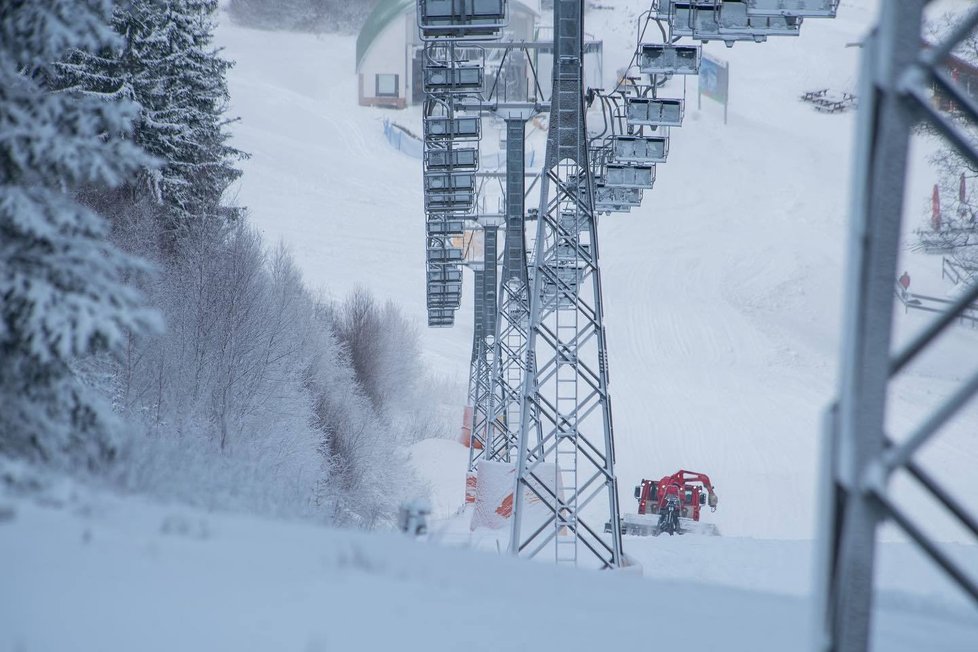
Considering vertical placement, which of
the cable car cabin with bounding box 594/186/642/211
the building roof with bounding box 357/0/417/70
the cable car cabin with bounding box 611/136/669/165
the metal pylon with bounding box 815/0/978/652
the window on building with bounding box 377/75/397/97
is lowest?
the metal pylon with bounding box 815/0/978/652

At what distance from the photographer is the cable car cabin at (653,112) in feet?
55.4

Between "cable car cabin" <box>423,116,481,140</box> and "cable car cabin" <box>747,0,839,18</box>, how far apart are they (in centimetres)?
902

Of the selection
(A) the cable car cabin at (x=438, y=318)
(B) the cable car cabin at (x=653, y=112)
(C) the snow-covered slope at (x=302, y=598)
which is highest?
(B) the cable car cabin at (x=653, y=112)

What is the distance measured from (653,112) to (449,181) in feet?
22.2

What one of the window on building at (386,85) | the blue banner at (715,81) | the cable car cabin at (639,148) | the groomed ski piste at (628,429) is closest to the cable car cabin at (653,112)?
the cable car cabin at (639,148)

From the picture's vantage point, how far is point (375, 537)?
14.4 ft

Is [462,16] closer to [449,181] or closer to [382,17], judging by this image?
[449,181]

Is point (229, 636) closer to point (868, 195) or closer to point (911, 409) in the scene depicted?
point (868, 195)

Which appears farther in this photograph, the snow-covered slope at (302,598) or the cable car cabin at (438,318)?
the cable car cabin at (438,318)

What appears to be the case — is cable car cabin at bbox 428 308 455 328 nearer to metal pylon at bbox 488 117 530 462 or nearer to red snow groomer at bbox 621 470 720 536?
metal pylon at bbox 488 117 530 462

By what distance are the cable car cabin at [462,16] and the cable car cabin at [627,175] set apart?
4996 mm

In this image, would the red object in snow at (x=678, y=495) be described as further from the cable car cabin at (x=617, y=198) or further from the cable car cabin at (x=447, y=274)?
the cable car cabin at (x=447, y=274)

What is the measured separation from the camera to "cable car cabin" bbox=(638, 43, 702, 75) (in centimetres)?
1549

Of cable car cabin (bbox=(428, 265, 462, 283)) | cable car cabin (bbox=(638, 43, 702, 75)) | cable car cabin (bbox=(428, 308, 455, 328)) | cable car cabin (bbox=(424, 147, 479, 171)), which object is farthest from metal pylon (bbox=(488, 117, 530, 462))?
cable car cabin (bbox=(428, 308, 455, 328))
